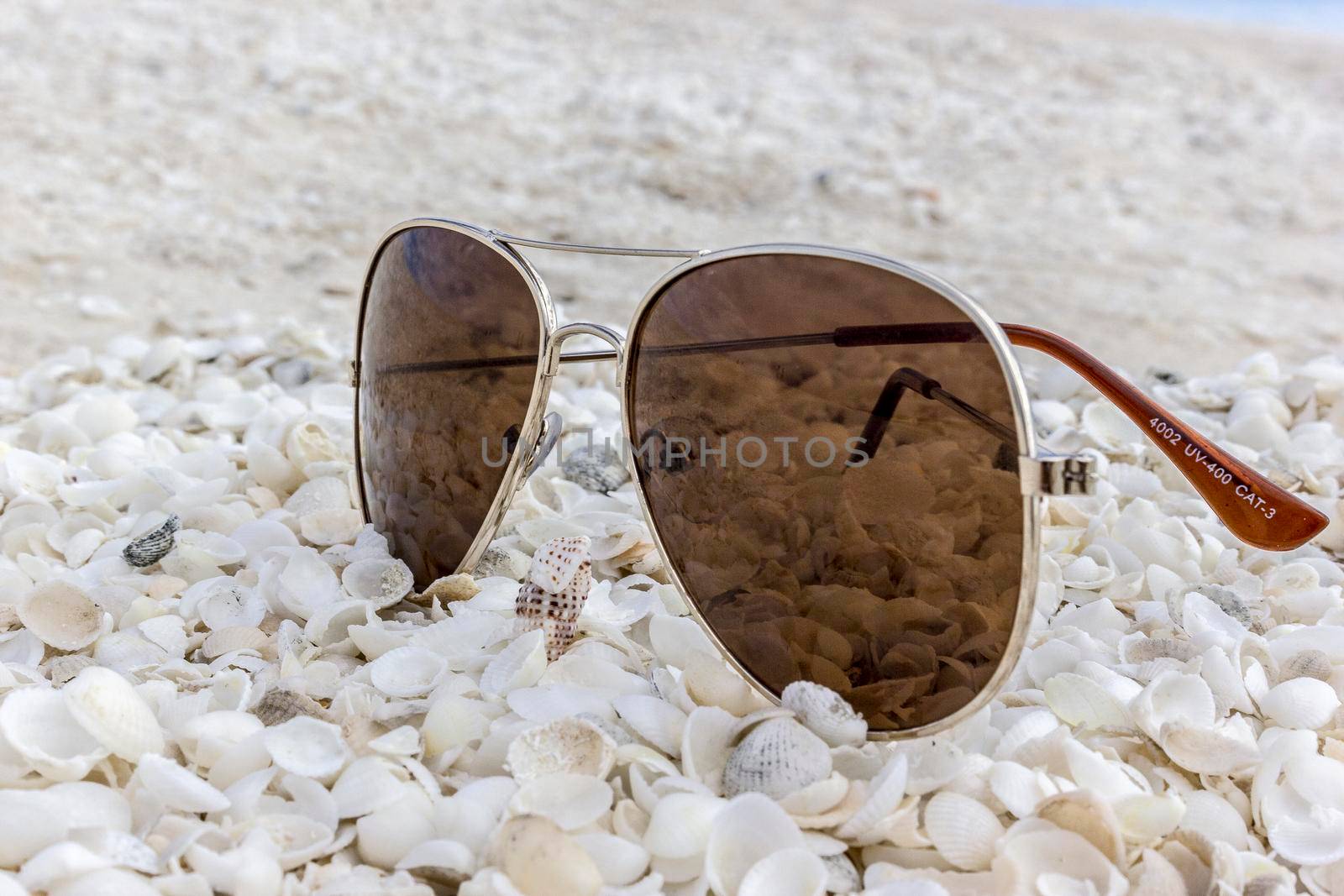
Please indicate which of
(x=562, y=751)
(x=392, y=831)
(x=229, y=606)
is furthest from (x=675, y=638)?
(x=229, y=606)

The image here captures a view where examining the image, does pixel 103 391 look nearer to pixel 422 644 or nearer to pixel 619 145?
pixel 422 644

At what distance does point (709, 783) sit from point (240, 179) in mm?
2939

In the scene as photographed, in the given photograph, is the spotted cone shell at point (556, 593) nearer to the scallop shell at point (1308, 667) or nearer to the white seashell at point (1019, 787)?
the white seashell at point (1019, 787)

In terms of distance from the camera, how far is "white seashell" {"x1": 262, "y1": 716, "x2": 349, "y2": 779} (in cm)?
71

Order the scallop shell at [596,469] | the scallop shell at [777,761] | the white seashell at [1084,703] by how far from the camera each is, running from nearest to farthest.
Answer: the scallop shell at [777,761], the white seashell at [1084,703], the scallop shell at [596,469]

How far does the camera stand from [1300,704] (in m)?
0.83

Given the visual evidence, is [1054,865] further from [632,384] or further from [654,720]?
[632,384]

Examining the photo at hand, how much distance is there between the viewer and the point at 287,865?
649 millimetres

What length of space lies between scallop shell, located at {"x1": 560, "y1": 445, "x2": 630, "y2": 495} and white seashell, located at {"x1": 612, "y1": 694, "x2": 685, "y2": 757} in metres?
0.47

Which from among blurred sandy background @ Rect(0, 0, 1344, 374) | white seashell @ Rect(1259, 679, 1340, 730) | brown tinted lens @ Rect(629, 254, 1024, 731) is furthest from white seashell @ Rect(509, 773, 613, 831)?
blurred sandy background @ Rect(0, 0, 1344, 374)

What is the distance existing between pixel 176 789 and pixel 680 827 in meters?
0.33

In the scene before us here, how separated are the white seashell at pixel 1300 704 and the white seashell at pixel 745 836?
438 mm

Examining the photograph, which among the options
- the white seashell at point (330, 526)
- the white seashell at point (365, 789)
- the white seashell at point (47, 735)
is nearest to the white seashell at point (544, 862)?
the white seashell at point (365, 789)

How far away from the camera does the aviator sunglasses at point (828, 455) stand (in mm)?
728
